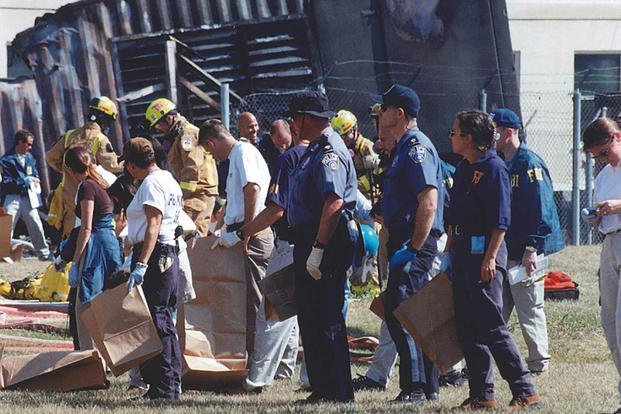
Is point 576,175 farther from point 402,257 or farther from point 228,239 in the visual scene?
point 402,257

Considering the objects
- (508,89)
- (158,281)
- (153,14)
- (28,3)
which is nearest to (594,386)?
(158,281)

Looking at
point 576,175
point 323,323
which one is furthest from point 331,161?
point 576,175

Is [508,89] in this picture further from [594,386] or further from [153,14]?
[594,386]

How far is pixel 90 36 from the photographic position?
719 inches

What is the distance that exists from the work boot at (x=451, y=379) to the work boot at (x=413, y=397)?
1088mm

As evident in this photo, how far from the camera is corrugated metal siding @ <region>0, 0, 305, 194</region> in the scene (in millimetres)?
18188

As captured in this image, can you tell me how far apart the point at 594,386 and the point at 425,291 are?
1.84 meters

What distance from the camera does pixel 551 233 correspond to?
9.37 meters

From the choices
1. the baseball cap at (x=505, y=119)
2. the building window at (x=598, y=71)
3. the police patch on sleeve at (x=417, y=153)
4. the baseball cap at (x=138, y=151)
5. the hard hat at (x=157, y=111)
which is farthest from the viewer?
the building window at (x=598, y=71)

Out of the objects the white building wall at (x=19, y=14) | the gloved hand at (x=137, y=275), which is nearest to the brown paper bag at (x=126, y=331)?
the gloved hand at (x=137, y=275)

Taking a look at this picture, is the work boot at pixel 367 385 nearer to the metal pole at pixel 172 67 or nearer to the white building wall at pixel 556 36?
the metal pole at pixel 172 67

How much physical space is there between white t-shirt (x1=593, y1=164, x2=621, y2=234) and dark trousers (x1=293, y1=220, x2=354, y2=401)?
1502 millimetres

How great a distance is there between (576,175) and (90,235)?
10.6 metres

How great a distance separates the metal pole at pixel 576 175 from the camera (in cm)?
1769
